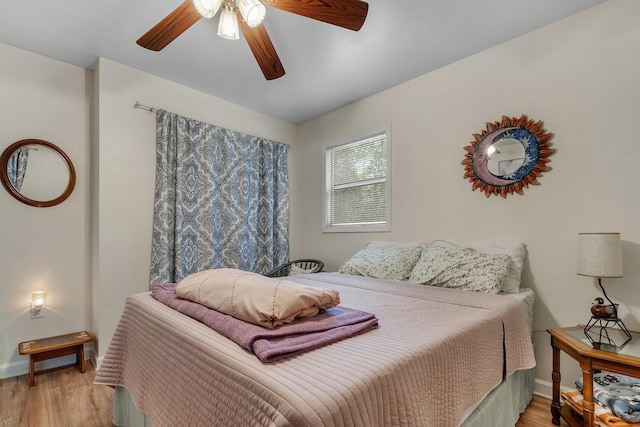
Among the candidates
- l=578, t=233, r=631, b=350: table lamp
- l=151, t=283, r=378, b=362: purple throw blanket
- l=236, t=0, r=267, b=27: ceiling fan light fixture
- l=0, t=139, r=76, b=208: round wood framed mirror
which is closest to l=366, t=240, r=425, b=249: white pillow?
l=578, t=233, r=631, b=350: table lamp

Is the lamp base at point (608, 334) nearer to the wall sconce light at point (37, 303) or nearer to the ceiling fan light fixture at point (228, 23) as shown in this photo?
the ceiling fan light fixture at point (228, 23)

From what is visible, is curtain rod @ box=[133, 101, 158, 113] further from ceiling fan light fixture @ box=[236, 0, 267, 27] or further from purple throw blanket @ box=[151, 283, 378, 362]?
purple throw blanket @ box=[151, 283, 378, 362]

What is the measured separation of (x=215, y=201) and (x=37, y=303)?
1626 millimetres

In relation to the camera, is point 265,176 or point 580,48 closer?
point 580,48

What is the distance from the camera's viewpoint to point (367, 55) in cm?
245

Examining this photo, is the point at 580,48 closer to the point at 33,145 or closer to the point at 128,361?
the point at 128,361

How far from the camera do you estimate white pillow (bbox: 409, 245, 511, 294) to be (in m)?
1.93

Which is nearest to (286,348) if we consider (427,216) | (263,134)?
(427,216)

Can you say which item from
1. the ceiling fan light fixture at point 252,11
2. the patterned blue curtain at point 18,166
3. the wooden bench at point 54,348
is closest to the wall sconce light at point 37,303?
the wooden bench at point 54,348

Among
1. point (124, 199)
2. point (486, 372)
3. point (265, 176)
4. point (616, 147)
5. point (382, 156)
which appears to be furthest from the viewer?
point (265, 176)

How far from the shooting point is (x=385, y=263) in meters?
2.48

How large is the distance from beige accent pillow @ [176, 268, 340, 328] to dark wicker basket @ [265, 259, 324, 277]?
204 cm

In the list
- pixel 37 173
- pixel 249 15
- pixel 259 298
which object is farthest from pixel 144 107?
pixel 259 298

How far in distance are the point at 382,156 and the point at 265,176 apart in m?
1.41
